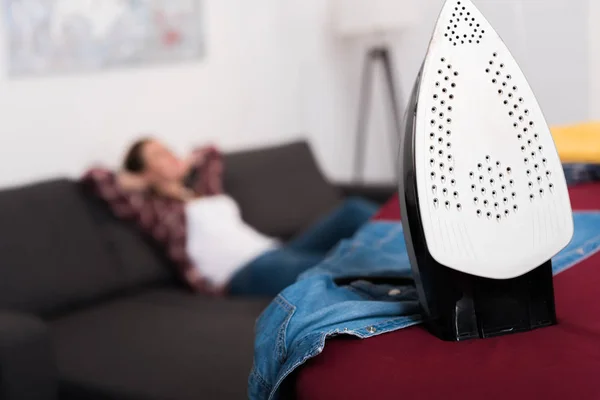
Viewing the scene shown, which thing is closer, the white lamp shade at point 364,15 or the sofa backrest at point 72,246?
the sofa backrest at point 72,246

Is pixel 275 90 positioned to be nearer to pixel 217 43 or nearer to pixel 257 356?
pixel 217 43

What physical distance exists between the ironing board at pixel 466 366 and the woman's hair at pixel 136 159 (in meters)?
1.91

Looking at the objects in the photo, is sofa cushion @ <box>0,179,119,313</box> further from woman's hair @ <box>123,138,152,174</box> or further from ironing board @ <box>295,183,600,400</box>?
ironing board @ <box>295,183,600,400</box>

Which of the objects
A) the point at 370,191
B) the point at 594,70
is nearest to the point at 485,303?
the point at 594,70

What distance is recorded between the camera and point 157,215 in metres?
2.80

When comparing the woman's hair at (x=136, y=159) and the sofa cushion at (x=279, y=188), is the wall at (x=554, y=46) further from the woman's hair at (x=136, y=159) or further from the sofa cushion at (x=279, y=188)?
the sofa cushion at (x=279, y=188)

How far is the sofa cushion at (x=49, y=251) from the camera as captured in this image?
2.37m

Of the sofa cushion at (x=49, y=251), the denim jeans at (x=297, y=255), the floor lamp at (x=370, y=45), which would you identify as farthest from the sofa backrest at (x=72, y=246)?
the floor lamp at (x=370, y=45)

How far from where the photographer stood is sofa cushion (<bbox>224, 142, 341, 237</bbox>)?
3.16 meters

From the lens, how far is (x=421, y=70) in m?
1.02

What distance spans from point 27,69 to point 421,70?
214cm

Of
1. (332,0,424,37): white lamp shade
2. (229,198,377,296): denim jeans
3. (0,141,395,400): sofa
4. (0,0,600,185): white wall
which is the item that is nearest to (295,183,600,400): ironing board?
(0,0,600,185): white wall

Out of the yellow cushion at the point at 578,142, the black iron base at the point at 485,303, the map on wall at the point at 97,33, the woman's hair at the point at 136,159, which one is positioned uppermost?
the map on wall at the point at 97,33

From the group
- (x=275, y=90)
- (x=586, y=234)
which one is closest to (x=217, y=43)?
(x=275, y=90)
